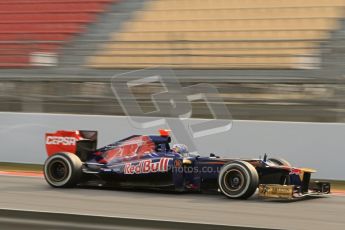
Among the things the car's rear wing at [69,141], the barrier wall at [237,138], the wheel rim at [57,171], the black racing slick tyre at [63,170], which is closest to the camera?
the black racing slick tyre at [63,170]

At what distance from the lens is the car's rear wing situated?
10.2m

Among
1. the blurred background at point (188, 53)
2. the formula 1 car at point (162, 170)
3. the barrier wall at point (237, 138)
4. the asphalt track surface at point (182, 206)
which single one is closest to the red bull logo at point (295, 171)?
the formula 1 car at point (162, 170)

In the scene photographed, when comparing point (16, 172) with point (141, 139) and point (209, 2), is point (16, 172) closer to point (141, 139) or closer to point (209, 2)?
point (141, 139)

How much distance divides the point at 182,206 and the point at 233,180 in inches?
39.2

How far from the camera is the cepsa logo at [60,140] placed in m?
10.2

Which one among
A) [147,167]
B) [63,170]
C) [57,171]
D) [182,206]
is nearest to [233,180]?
[182,206]

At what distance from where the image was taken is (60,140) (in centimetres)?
1028

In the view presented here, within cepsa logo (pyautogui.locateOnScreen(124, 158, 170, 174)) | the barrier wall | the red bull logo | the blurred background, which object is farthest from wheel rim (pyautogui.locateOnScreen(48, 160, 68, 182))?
the blurred background

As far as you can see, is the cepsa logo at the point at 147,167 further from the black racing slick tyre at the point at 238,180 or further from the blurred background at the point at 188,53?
the blurred background at the point at 188,53

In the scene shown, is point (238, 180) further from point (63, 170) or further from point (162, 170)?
point (63, 170)

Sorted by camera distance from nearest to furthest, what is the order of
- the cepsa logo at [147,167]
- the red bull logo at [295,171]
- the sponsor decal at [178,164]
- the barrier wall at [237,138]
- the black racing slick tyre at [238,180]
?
the black racing slick tyre at [238,180], the red bull logo at [295,171], the sponsor decal at [178,164], the cepsa logo at [147,167], the barrier wall at [237,138]

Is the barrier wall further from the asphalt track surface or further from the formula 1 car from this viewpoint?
the formula 1 car

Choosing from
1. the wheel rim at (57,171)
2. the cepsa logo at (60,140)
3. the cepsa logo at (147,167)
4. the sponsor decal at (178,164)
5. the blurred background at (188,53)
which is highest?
the blurred background at (188,53)

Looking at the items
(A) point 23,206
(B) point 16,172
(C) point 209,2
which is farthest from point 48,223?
(C) point 209,2
